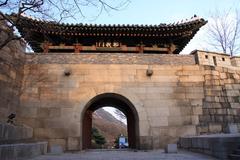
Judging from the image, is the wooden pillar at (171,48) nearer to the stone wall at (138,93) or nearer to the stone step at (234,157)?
the stone wall at (138,93)

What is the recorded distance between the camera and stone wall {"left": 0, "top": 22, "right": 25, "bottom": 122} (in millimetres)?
8359

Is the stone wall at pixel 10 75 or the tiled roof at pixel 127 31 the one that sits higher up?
the tiled roof at pixel 127 31

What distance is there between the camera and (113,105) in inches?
500

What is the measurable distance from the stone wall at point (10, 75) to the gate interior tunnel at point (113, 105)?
269 cm

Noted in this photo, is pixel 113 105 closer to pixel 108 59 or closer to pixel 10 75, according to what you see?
pixel 108 59

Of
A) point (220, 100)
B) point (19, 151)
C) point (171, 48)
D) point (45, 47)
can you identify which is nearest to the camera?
point (19, 151)

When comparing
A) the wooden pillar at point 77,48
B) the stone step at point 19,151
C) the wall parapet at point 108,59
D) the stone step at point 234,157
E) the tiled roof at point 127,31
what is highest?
the tiled roof at point 127,31

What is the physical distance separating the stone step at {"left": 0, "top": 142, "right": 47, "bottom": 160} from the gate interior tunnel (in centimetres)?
317

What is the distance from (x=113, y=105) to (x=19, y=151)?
7.53 metres

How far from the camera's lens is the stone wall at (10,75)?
8359mm

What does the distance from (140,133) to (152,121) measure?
66cm

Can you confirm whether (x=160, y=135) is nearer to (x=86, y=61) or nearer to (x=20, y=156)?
(x=86, y=61)

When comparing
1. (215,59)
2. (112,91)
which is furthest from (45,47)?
(215,59)

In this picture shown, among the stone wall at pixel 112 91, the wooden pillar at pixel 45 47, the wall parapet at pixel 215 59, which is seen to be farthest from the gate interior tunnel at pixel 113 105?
the wall parapet at pixel 215 59
